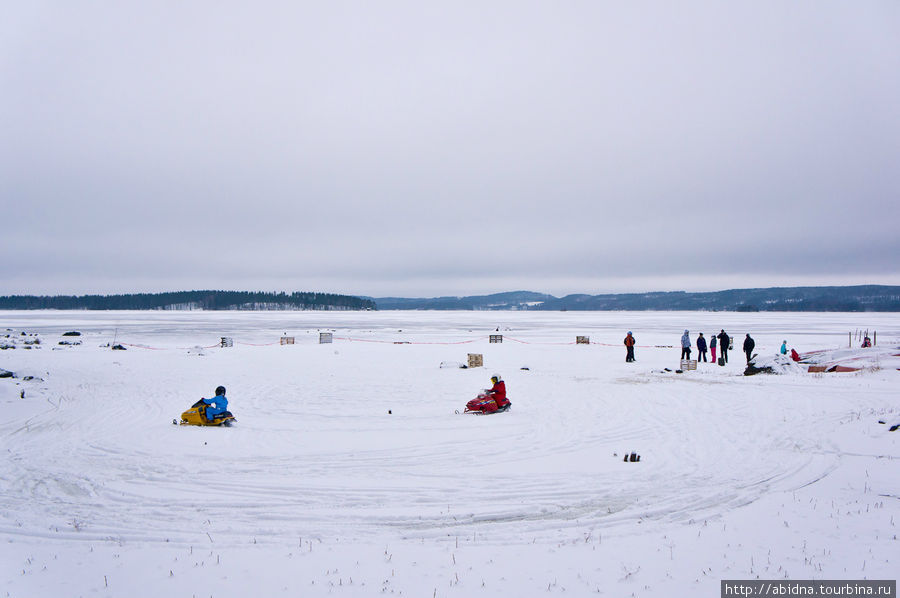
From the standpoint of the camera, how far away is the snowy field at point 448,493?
5.65 metres

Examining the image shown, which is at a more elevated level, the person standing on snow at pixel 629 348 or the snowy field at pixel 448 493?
the person standing on snow at pixel 629 348

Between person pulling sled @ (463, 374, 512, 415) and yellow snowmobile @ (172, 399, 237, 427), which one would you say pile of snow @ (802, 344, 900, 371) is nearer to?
person pulling sled @ (463, 374, 512, 415)

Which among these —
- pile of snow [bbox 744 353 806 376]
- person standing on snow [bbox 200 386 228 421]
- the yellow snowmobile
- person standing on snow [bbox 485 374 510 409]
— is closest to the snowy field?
the yellow snowmobile

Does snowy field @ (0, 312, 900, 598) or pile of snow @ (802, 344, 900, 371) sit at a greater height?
pile of snow @ (802, 344, 900, 371)

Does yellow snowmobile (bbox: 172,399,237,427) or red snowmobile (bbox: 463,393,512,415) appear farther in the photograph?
red snowmobile (bbox: 463,393,512,415)

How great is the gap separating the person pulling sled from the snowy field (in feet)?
1.65

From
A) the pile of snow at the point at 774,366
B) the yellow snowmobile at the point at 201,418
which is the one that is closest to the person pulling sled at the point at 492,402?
the yellow snowmobile at the point at 201,418

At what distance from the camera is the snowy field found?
5648 millimetres

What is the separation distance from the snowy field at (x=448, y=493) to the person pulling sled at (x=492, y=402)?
1.65 ft

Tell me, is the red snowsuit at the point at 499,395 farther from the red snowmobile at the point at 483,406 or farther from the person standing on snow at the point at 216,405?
the person standing on snow at the point at 216,405

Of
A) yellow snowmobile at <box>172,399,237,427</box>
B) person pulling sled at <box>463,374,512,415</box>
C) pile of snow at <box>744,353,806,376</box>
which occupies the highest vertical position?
pile of snow at <box>744,353,806,376</box>

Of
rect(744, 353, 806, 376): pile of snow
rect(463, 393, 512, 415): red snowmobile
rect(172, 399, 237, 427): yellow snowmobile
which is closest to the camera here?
rect(172, 399, 237, 427): yellow snowmobile

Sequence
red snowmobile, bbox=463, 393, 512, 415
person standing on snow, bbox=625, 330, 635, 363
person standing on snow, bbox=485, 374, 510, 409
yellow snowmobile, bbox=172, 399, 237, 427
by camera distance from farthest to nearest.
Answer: person standing on snow, bbox=625, 330, 635, 363
person standing on snow, bbox=485, 374, 510, 409
red snowmobile, bbox=463, 393, 512, 415
yellow snowmobile, bbox=172, 399, 237, 427

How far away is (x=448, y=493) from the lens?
8219mm
